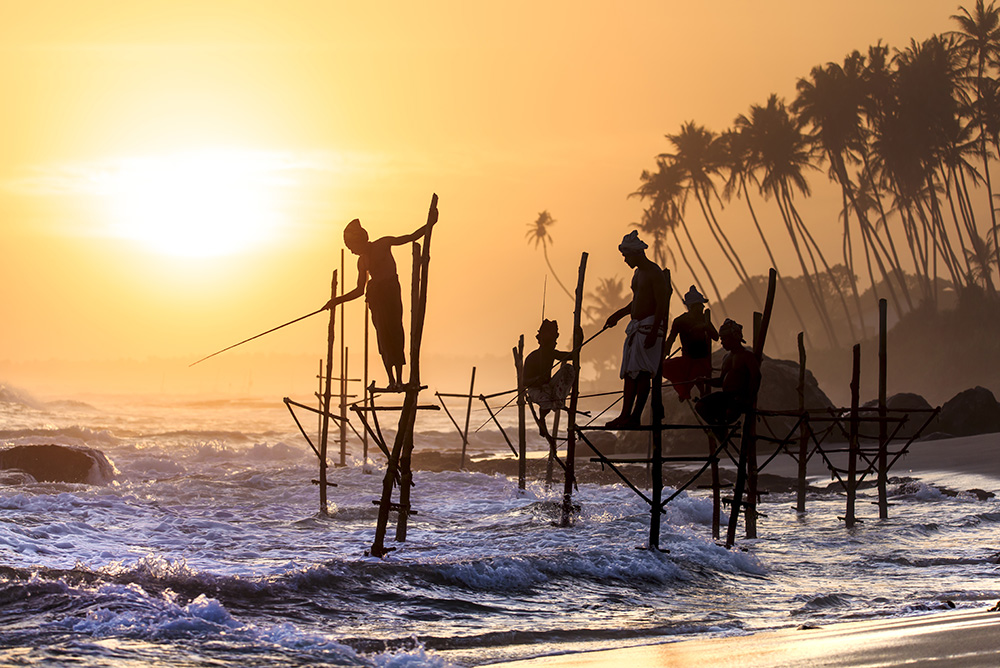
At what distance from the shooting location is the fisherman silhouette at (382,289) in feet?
42.9

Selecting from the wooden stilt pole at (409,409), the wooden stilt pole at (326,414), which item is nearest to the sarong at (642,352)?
the wooden stilt pole at (409,409)

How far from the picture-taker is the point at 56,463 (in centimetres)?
2753

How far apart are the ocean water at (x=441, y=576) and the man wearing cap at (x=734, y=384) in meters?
1.98

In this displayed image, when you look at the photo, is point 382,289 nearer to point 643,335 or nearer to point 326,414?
point 643,335

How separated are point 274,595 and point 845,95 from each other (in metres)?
55.9

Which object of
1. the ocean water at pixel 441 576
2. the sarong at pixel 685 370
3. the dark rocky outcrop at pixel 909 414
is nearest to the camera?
the ocean water at pixel 441 576

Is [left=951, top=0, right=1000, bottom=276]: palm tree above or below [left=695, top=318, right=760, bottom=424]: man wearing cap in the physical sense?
above

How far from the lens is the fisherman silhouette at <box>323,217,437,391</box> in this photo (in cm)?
1309

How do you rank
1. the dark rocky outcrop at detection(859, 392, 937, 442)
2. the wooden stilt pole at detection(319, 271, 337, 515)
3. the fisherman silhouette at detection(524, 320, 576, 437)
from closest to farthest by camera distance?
1. the fisherman silhouette at detection(524, 320, 576, 437)
2. the wooden stilt pole at detection(319, 271, 337, 515)
3. the dark rocky outcrop at detection(859, 392, 937, 442)

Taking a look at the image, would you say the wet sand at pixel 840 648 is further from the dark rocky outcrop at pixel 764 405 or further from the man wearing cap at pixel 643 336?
the dark rocky outcrop at pixel 764 405

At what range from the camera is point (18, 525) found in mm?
16797

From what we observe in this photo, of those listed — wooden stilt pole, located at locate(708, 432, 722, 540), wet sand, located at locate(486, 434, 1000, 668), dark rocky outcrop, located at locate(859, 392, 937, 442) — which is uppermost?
dark rocky outcrop, located at locate(859, 392, 937, 442)

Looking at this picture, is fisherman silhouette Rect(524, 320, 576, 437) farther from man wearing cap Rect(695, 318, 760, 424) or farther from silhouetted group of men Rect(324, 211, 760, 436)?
man wearing cap Rect(695, 318, 760, 424)

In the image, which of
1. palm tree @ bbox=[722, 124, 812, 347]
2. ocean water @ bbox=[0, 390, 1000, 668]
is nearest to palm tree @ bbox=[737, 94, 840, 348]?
palm tree @ bbox=[722, 124, 812, 347]
